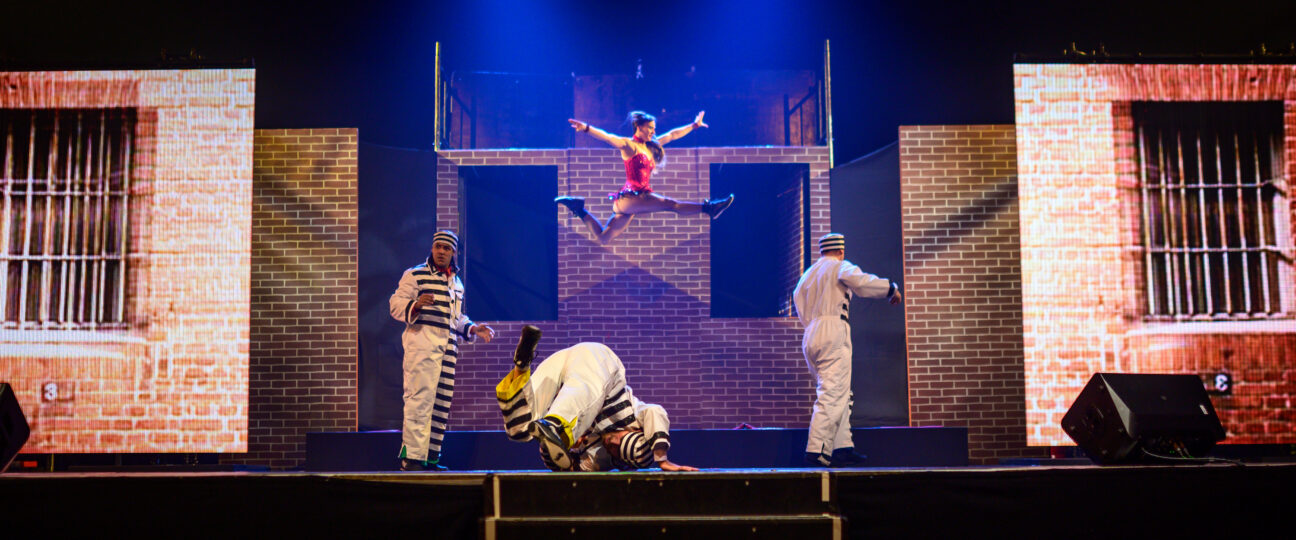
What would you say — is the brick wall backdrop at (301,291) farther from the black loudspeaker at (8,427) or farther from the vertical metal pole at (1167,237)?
the vertical metal pole at (1167,237)

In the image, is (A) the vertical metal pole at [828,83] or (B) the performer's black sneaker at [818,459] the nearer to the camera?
(B) the performer's black sneaker at [818,459]

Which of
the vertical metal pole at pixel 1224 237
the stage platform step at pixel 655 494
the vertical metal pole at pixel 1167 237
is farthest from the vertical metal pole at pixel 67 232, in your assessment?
the vertical metal pole at pixel 1224 237

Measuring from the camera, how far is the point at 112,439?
6688mm

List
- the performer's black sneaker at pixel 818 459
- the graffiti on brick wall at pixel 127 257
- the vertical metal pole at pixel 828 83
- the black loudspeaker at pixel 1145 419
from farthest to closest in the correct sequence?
the vertical metal pole at pixel 828 83, the graffiti on brick wall at pixel 127 257, the performer's black sneaker at pixel 818 459, the black loudspeaker at pixel 1145 419

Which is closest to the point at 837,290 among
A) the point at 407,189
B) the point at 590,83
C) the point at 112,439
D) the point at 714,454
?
the point at 714,454

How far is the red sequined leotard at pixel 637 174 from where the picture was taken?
6426 mm

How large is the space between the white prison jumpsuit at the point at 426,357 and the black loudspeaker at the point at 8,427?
1.84m

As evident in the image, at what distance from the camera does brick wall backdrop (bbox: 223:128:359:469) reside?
267 inches

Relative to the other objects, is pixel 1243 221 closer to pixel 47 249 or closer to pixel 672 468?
pixel 672 468

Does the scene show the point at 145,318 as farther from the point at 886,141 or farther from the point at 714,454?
the point at 886,141

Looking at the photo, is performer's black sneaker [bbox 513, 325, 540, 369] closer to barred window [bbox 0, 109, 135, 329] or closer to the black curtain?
the black curtain

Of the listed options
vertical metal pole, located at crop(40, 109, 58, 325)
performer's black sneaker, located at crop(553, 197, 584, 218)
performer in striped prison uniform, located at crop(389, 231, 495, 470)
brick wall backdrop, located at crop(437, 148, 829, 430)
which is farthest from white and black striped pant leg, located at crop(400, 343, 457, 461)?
vertical metal pole, located at crop(40, 109, 58, 325)

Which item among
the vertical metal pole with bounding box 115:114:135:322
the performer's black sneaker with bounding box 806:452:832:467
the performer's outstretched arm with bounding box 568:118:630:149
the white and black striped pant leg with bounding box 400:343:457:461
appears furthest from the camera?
the vertical metal pole with bounding box 115:114:135:322

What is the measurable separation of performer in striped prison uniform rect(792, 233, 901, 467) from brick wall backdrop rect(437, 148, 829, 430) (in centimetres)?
105
